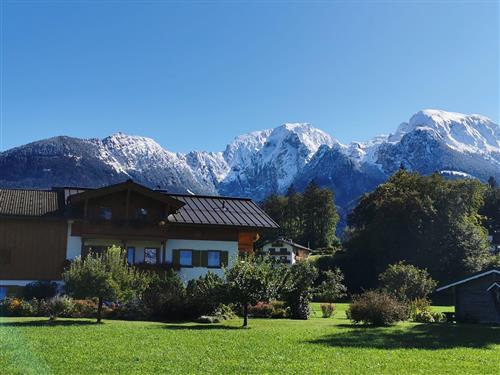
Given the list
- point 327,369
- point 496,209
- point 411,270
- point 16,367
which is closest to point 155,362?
point 16,367

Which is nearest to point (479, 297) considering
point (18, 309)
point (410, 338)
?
point (410, 338)

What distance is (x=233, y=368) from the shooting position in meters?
12.8

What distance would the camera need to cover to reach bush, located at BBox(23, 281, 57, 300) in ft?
114

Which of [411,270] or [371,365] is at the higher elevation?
[411,270]

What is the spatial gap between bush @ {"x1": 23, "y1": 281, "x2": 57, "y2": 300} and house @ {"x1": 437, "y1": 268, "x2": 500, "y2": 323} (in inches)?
891

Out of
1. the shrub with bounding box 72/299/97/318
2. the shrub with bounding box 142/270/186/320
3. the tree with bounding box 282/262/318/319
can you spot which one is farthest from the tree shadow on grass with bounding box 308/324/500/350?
the shrub with bounding box 72/299/97/318

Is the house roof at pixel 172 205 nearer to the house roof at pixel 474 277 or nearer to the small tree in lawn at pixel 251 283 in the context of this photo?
the house roof at pixel 474 277

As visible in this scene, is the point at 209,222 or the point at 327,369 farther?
the point at 209,222

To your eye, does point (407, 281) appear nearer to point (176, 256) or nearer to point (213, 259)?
point (213, 259)

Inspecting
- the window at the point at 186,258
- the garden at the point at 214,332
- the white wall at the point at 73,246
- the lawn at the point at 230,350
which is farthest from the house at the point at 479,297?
the white wall at the point at 73,246

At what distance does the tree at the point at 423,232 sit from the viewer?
196 ft

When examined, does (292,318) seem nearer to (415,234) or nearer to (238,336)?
(238,336)

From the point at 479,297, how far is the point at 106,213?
944 inches

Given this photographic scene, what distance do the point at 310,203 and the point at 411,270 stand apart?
62.3 m
